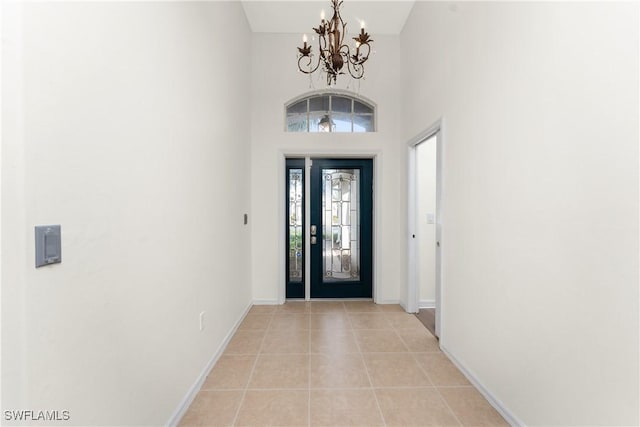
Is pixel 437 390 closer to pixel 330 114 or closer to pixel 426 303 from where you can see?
pixel 426 303

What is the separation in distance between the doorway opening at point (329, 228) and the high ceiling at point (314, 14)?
168 centimetres

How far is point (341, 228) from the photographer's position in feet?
13.5

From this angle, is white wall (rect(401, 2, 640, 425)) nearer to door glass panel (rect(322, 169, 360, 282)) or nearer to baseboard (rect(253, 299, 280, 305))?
Answer: door glass panel (rect(322, 169, 360, 282))

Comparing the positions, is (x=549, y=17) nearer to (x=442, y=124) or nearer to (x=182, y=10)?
(x=442, y=124)

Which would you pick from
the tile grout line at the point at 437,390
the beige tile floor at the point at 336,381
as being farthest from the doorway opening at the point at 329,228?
the tile grout line at the point at 437,390

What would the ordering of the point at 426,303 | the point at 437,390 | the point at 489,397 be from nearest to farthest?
the point at 489,397 → the point at 437,390 → the point at 426,303

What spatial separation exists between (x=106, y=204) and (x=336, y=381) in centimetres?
188

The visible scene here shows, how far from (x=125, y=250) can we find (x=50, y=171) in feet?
1.53

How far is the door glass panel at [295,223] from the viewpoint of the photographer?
161 inches

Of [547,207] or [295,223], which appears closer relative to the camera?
[547,207]

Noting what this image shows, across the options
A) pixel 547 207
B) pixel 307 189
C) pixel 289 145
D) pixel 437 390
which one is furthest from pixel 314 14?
pixel 437 390

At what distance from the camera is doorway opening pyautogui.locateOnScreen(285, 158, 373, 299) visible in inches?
160

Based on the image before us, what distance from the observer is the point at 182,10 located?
183 centimetres

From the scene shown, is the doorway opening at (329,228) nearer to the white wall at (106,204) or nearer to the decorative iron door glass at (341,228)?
the decorative iron door glass at (341,228)
